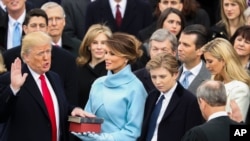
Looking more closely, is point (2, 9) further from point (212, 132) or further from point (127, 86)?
point (212, 132)

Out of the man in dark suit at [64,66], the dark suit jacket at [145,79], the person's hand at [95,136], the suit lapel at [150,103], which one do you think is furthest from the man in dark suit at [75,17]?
the person's hand at [95,136]

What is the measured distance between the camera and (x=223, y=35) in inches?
558

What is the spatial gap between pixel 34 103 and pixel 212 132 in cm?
230

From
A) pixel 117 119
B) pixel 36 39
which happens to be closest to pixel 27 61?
pixel 36 39

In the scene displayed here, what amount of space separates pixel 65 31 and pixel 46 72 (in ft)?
11.4

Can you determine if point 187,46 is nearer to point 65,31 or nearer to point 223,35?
point 223,35

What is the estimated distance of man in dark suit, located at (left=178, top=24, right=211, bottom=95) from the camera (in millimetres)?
12609

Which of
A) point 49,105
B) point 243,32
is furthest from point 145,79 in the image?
point 243,32

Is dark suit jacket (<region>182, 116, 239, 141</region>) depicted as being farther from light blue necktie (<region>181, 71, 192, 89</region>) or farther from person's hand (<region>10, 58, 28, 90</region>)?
light blue necktie (<region>181, 71, 192, 89</region>)

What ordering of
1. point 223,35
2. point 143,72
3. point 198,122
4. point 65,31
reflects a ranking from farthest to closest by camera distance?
point 65,31, point 223,35, point 143,72, point 198,122

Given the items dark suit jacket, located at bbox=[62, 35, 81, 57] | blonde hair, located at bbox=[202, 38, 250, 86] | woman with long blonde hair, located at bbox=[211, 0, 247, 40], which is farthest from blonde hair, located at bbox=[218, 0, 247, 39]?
blonde hair, located at bbox=[202, 38, 250, 86]

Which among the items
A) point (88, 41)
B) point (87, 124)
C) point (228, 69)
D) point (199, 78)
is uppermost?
point (88, 41)

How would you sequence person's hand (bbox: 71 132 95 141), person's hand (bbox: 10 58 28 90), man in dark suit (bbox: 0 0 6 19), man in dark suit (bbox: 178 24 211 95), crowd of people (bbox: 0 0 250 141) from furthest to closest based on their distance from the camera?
man in dark suit (bbox: 0 0 6 19) < man in dark suit (bbox: 178 24 211 95) < person's hand (bbox: 71 132 95 141) < crowd of people (bbox: 0 0 250 141) < person's hand (bbox: 10 58 28 90)

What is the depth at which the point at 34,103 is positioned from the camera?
1141 centimetres
